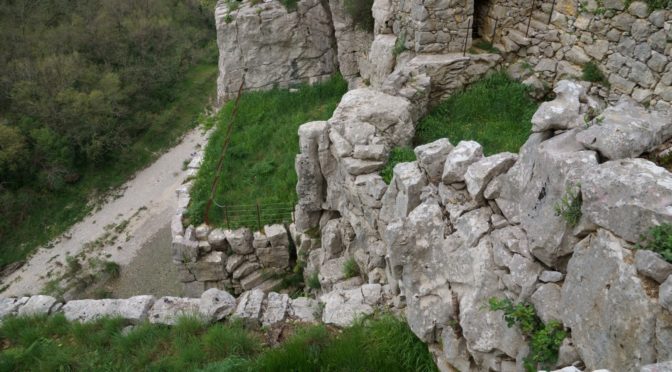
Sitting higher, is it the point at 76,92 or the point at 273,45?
the point at 273,45

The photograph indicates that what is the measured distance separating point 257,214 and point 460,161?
22.8 ft

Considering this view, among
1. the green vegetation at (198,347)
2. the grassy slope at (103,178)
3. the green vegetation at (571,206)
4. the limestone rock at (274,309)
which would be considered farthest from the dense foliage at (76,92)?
the green vegetation at (571,206)

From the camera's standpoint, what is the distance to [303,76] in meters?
17.1

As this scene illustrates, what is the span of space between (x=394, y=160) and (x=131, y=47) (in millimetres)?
29825

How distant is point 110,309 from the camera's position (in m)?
8.56

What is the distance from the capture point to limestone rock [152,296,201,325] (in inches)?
313

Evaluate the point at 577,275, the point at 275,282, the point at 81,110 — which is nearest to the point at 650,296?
the point at 577,275

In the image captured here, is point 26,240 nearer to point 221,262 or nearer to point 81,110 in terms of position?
point 81,110

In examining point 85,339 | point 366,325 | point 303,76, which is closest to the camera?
point 366,325

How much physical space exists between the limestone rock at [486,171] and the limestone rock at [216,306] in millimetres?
4605

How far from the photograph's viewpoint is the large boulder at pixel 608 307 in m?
3.40

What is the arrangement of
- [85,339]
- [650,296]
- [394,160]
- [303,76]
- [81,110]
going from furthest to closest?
[81,110]
[303,76]
[394,160]
[85,339]
[650,296]

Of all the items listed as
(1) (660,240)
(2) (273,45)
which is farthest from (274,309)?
(2) (273,45)

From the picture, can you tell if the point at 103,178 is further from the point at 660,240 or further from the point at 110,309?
the point at 660,240
